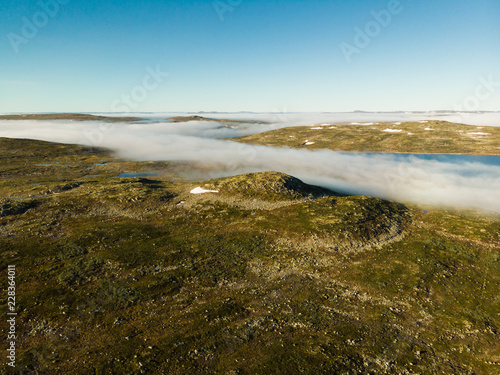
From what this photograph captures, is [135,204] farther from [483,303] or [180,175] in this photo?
[483,303]

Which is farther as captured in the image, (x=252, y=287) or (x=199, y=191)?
(x=199, y=191)

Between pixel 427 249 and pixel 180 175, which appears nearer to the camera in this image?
pixel 427 249

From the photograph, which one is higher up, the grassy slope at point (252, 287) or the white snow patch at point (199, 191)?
the white snow patch at point (199, 191)

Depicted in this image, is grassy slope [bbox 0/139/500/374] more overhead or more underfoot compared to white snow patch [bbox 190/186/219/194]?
more underfoot

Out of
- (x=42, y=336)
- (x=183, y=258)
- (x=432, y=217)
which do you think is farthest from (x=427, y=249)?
(x=42, y=336)

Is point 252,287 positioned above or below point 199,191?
below

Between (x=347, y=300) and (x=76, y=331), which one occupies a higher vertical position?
(x=76, y=331)

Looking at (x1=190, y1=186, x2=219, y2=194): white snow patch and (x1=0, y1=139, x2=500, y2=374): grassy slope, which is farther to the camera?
(x1=190, y1=186, x2=219, y2=194): white snow patch

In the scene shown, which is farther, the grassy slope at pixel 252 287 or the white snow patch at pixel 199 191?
the white snow patch at pixel 199 191
